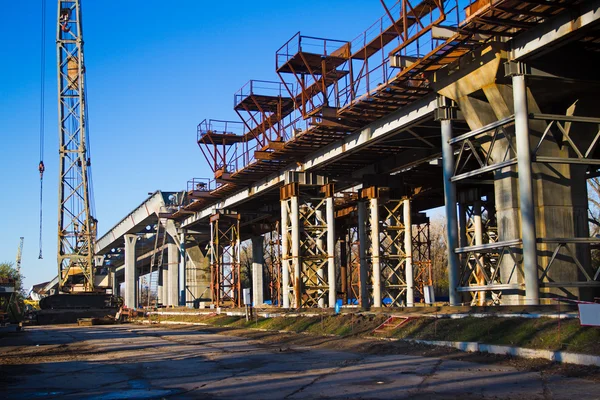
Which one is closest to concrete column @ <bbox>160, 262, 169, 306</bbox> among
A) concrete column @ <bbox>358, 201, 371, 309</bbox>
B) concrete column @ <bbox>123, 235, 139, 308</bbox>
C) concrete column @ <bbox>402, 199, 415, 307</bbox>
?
concrete column @ <bbox>123, 235, 139, 308</bbox>

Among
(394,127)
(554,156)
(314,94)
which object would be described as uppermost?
(314,94)

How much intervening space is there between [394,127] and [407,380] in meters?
17.4

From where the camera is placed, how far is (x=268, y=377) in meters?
14.2

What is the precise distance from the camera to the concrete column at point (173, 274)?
6748cm

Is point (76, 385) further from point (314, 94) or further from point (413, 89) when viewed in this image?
point (314, 94)

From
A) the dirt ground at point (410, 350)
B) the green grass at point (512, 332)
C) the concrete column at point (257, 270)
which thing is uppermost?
the concrete column at point (257, 270)

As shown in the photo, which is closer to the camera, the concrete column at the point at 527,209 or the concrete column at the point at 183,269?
the concrete column at the point at 527,209

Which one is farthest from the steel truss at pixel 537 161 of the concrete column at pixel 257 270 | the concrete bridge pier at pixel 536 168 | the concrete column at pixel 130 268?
the concrete column at pixel 130 268

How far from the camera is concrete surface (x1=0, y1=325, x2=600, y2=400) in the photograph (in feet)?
37.9

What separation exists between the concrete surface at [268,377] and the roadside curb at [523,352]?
928 millimetres

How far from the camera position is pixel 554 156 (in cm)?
2181

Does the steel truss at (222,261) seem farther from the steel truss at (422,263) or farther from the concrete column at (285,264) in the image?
the steel truss at (422,263)

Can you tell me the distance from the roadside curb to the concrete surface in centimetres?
93

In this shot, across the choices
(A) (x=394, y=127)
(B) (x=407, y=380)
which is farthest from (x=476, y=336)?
(A) (x=394, y=127)
